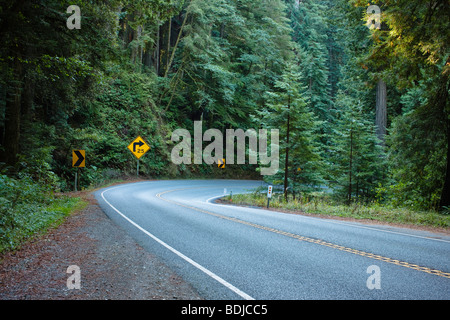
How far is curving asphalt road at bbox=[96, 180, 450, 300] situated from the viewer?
4.43 m

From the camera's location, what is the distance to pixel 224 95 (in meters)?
35.1

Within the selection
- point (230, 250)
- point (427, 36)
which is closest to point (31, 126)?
point (230, 250)

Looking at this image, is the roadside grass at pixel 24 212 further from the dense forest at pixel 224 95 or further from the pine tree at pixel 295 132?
the pine tree at pixel 295 132

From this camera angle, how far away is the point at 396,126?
1296 cm

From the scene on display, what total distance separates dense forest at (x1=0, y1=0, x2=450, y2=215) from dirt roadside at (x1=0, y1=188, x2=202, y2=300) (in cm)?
231

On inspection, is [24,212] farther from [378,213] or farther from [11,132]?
[378,213]

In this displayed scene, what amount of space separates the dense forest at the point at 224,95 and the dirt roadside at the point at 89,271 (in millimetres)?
2306

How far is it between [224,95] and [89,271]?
31467mm

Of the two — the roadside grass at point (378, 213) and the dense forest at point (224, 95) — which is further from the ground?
the dense forest at point (224, 95)

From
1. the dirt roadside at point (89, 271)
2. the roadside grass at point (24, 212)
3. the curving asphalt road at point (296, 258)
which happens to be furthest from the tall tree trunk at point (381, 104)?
the roadside grass at point (24, 212)

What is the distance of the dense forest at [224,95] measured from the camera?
952 centimetres

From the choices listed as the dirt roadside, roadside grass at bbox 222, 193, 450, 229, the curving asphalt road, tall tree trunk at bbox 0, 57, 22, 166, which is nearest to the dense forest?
tall tree trunk at bbox 0, 57, 22, 166
